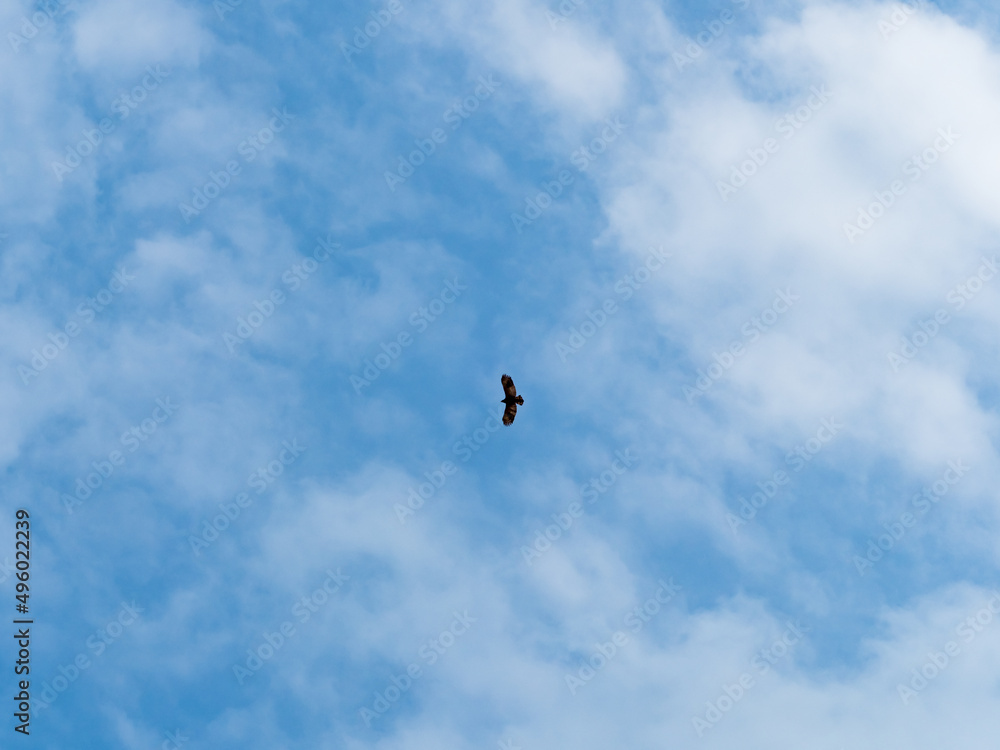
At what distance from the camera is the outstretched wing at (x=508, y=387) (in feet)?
500

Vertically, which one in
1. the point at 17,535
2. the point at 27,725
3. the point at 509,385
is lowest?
the point at 27,725

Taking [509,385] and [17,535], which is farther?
[509,385]

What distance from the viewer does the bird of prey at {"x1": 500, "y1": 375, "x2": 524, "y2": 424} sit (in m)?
152

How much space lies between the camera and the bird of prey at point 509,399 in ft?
498

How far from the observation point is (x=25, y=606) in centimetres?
14162

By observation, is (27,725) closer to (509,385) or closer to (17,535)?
(17,535)

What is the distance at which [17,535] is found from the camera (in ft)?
468

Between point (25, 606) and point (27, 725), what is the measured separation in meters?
8.94

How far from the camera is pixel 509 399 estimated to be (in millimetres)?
151750

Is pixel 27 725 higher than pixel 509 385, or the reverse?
pixel 509 385

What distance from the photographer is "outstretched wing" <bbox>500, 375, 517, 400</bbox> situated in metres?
152

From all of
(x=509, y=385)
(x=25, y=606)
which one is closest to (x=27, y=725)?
(x=25, y=606)

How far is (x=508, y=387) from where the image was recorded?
500 ft

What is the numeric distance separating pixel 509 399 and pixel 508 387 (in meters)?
1.23
